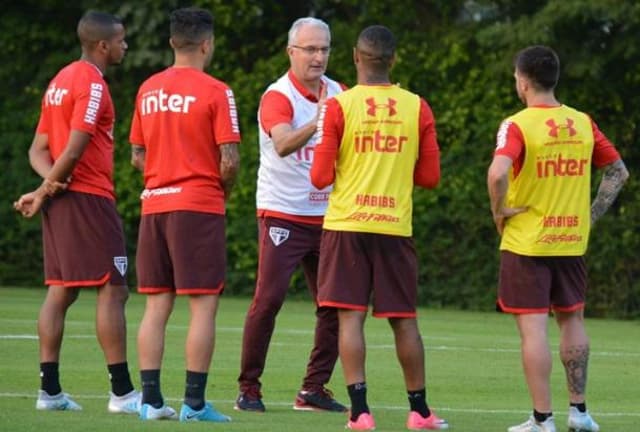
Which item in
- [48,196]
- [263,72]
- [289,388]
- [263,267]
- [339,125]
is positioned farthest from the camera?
[263,72]

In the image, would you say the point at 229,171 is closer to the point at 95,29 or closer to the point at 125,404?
the point at 95,29

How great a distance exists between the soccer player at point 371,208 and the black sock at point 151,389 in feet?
3.38

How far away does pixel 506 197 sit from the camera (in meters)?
9.72

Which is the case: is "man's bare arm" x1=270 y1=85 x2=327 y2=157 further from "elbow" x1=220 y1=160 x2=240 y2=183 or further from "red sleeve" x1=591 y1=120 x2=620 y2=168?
"red sleeve" x1=591 y1=120 x2=620 y2=168

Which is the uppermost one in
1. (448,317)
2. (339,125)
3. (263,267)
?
(339,125)

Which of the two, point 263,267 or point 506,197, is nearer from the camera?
point 506,197

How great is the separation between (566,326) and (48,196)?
3070 millimetres

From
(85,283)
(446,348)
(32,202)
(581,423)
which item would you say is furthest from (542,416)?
(446,348)

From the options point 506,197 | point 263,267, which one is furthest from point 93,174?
point 506,197

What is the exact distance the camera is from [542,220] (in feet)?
31.7

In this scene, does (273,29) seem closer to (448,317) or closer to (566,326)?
(448,317)

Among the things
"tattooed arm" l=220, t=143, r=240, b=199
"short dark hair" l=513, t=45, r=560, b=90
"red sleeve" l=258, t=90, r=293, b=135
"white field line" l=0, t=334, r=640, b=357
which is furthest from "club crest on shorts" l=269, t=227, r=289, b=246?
"white field line" l=0, t=334, r=640, b=357

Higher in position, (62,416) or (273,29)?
(273,29)

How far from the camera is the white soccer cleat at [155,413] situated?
9781 mm
